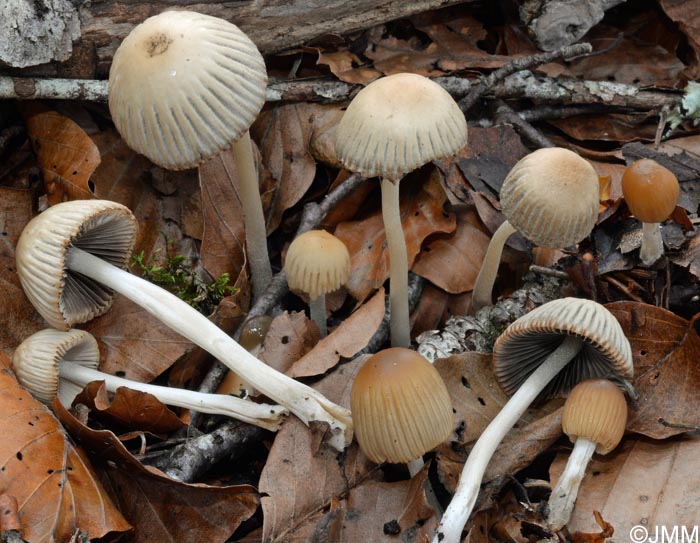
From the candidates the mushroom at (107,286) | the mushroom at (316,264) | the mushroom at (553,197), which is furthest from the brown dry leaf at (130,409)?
the mushroom at (553,197)

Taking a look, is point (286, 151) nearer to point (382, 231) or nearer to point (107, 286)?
point (382, 231)

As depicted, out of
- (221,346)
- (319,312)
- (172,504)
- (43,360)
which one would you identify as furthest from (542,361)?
(43,360)

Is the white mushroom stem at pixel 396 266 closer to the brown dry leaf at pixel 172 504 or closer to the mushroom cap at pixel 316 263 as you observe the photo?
the mushroom cap at pixel 316 263

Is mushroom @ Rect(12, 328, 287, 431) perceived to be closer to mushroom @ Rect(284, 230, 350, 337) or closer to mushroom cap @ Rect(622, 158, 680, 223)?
mushroom @ Rect(284, 230, 350, 337)

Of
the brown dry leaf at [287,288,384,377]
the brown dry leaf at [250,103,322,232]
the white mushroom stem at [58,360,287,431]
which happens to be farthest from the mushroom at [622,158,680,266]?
the white mushroom stem at [58,360,287,431]

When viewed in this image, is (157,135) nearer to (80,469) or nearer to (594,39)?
(80,469)

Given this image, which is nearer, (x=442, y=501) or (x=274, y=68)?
(x=442, y=501)

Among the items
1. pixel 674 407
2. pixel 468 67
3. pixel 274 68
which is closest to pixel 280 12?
pixel 274 68
